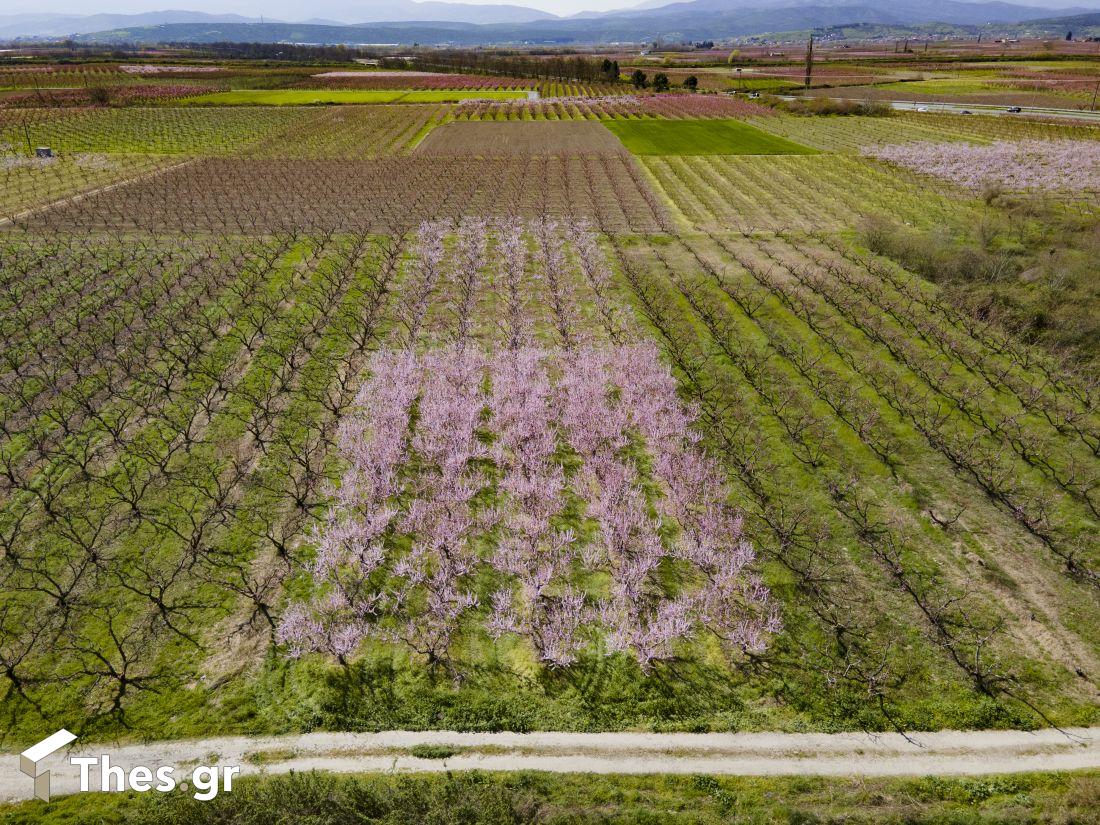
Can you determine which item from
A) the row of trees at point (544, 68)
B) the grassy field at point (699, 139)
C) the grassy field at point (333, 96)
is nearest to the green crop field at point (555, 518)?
the grassy field at point (699, 139)

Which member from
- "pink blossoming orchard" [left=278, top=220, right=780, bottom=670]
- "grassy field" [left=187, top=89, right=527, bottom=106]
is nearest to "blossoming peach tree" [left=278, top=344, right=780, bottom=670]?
"pink blossoming orchard" [left=278, top=220, right=780, bottom=670]

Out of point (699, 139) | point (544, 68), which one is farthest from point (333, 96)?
point (699, 139)

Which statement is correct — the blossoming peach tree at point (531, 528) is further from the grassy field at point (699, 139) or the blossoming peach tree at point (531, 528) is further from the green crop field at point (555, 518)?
the grassy field at point (699, 139)

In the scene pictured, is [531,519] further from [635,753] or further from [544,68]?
[544,68]

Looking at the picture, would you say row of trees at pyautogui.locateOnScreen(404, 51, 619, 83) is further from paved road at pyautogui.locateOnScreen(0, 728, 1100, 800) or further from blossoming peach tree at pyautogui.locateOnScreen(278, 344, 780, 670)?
paved road at pyautogui.locateOnScreen(0, 728, 1100, 800)

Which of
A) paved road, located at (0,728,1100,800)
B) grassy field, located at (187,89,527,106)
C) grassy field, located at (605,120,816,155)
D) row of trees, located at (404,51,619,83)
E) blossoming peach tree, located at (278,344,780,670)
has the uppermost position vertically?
row of trees, located at (404,51,619,83)

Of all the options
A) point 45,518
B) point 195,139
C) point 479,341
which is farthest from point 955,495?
point 195,139
